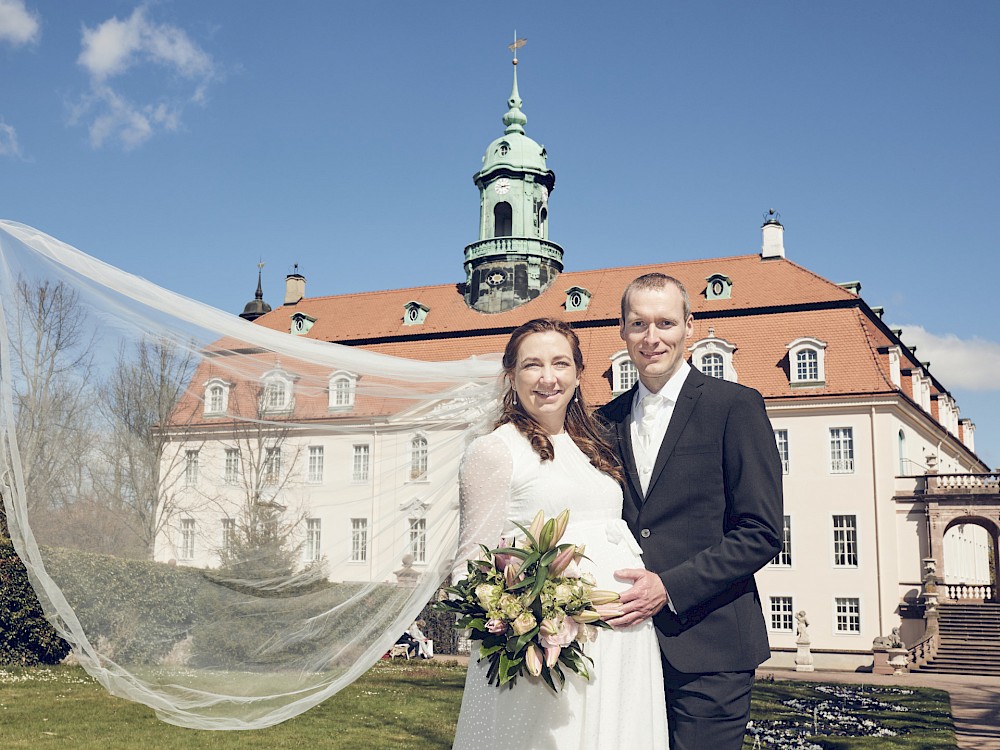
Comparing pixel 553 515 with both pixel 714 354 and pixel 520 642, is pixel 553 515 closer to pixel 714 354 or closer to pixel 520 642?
pixel 520 642

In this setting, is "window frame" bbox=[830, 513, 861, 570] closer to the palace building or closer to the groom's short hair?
the palace building

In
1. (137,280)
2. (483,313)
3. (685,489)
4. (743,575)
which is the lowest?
(743,575)

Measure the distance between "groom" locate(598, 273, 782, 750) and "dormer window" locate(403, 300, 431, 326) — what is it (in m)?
38.6

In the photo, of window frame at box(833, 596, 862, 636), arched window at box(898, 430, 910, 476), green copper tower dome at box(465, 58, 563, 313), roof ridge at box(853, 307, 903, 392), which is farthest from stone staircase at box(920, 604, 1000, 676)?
green copper tower dome at box(465, 58, 563, 313)

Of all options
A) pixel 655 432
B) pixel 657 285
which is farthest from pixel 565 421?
pixel 657 285

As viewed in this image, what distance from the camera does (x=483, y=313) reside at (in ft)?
138

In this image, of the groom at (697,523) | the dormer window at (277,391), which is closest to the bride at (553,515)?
the groom at (697,523)

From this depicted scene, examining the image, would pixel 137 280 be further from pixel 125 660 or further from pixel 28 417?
pixel 125 660

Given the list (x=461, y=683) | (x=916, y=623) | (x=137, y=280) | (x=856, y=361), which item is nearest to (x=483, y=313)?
(x=856, y=361)

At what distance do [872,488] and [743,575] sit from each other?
1244 inches

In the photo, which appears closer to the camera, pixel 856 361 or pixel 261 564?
pixel 261 564

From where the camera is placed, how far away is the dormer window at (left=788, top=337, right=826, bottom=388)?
34406 millimetres

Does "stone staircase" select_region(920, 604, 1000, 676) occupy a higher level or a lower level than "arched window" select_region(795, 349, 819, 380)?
lower

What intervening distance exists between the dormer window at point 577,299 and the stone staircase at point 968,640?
57.1 ft
